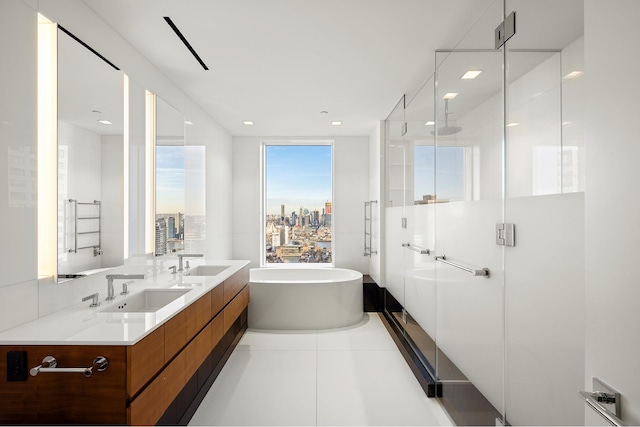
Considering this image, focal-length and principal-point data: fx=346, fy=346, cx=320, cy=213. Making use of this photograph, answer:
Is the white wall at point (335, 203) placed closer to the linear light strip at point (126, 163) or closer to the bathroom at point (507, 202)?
the bathroom at point (507, 202)

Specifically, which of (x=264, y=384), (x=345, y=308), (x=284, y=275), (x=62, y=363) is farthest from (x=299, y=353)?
(x=62, y=363)

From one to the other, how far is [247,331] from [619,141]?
388 centimetres

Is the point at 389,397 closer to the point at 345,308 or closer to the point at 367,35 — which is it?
the point at 345,308

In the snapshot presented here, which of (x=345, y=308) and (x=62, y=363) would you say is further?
(x=345, y=308)

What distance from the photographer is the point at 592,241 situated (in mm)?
1001

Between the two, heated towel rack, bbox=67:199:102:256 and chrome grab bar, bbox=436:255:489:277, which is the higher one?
heated towel rack, bbox=67:199:102:256

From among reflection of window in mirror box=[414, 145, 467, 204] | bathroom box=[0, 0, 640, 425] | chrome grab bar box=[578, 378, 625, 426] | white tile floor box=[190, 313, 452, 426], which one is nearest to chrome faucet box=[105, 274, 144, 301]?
bathroom box=[0, 0, 640, 425]

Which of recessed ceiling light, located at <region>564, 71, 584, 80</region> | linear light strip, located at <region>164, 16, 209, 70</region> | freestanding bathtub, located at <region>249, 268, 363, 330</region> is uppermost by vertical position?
linear light strip, located at <region>164, 16, 209, 70</region>

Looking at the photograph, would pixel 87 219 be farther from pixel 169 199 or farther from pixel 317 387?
pixel 317 387

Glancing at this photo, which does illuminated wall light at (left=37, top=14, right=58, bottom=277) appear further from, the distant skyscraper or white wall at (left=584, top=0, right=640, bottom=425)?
white wall at (left=584, top=0, right=640, bottom=425)

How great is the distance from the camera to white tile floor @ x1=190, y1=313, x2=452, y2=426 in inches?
91.4

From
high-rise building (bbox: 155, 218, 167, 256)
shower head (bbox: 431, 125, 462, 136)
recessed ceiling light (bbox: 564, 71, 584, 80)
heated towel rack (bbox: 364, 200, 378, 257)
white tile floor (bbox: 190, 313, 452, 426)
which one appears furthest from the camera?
heated towel rack (bbox: 364, 200, 378, 257)

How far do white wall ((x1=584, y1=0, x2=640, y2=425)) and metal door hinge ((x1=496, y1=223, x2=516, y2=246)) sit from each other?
1.86ft

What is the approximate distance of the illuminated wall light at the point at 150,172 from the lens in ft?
8.95
